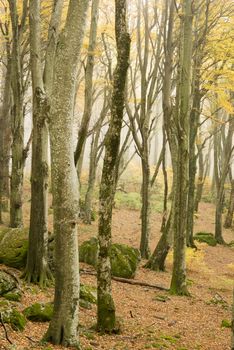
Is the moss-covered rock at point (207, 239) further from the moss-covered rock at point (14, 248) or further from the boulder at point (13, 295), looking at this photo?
the boulder at point (13, 295)

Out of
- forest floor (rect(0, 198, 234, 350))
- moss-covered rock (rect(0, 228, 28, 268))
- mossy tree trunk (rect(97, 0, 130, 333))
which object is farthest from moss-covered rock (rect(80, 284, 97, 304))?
mossy tree trunk (rect(97, 0, 130, 333))

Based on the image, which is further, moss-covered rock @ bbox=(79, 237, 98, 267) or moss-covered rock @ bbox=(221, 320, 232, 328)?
moss-covered rock @ bbox=(79, 237, 98, 267)

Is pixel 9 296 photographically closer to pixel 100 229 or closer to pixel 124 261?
pixel 100 229

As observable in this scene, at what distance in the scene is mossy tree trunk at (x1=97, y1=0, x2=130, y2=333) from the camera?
17.3ft

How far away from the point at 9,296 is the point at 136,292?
3.61m

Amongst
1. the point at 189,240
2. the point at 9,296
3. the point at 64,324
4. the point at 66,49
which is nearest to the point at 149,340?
the point at 64,324

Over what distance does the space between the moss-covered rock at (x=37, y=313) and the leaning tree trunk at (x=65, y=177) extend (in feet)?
3.79

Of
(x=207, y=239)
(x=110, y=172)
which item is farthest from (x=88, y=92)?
(x=207, y=239)

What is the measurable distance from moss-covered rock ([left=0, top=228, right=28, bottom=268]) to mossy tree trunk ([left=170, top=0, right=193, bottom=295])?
11.1 feet

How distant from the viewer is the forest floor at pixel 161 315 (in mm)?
5543

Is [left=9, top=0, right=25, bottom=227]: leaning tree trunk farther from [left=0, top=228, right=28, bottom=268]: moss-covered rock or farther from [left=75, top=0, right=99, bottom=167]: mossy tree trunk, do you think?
[left=75, top=0, right=99, bottom=167]: mossy tree trunk

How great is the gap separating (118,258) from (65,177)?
6333 mm

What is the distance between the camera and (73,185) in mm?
4645

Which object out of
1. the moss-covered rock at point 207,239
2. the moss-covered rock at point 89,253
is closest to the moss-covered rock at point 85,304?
the moss-covered rock at point 89,253
